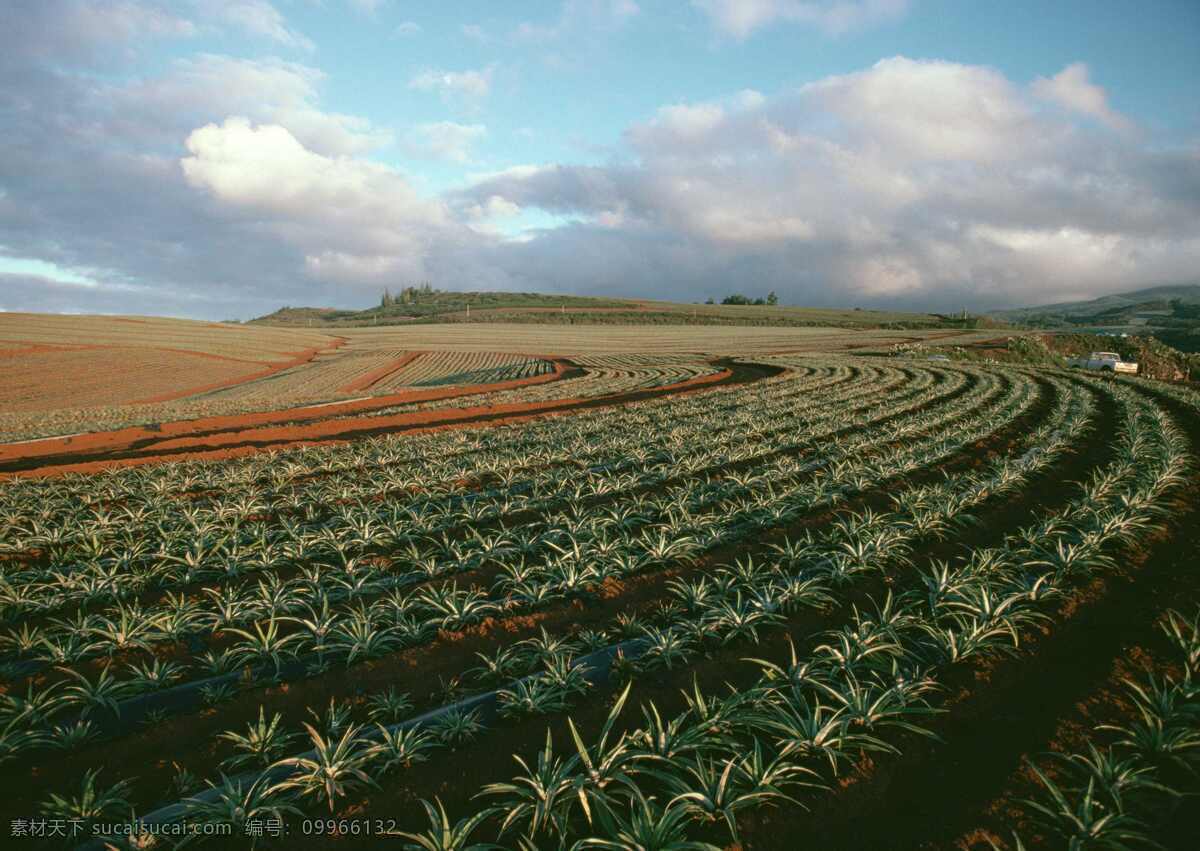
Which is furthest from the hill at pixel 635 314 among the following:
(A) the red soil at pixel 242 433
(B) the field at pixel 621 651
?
(B) the field at pixel 621 651

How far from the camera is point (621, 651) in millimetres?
4844

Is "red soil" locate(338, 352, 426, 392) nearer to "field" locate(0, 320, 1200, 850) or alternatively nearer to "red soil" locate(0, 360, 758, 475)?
"red soil" locate(0, 360, 758, 475)

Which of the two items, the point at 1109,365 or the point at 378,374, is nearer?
the point at 1109,365

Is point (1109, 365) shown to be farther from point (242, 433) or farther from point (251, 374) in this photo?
point (251, 374)

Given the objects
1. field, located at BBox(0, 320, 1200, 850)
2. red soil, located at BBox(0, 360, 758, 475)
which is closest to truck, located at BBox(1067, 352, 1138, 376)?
field, located at BBox(0, 320, 1200, 850)

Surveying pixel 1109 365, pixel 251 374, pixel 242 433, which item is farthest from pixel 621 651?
pixel 251 374

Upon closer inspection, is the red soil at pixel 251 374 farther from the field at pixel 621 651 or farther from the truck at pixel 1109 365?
the truck at pixel 1109 365

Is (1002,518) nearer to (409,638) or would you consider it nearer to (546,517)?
(546,517)

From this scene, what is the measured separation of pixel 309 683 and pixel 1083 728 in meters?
6.07

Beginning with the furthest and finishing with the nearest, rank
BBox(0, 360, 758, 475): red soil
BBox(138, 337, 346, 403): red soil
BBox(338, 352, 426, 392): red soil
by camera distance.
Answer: BBox(338, 352, 426, 392): red soil
BBox(138, 337, 346, 403): red soil
BBox(0, 360, 758, 475): red soil

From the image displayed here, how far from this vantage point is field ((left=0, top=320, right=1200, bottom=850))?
3238mm

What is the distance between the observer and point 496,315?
109250mm

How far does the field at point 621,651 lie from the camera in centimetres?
324

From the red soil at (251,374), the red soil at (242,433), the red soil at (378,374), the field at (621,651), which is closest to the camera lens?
the field at (621,651)
